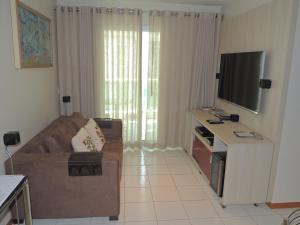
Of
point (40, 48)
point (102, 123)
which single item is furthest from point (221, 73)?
point (40, 48)

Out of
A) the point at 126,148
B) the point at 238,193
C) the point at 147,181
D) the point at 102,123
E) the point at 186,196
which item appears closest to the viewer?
the point at 238,193

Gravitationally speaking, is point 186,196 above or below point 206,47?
below

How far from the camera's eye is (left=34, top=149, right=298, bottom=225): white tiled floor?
7.84 ft

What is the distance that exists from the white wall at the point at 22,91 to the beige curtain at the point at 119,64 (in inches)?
28.7

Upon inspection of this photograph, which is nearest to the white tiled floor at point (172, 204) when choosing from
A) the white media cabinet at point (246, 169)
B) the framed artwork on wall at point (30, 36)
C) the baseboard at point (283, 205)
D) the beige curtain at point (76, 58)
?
the baseboard at point (283, 205)

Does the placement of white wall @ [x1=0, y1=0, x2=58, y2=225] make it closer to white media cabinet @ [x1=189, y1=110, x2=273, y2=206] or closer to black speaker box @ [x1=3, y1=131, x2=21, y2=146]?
black speaker box @ [x1=3, y1=131, x2=21, y2=146]

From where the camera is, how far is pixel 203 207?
2629 millimetres

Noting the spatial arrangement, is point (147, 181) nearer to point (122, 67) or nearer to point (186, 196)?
point (186, 196)

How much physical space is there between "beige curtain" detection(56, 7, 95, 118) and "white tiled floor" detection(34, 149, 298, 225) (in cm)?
126

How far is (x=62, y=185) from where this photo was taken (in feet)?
7.08

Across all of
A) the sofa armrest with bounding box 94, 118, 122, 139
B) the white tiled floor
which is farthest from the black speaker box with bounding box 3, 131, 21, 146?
the sofa armrest with bounding box 94, 118, 122, 139

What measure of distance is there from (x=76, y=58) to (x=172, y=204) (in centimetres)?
257

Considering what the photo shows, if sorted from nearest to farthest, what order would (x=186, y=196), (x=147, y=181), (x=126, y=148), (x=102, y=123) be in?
(x=186, y=196) < (x=147, y=181) < (x=102, y=123) < (x=126, y=148)

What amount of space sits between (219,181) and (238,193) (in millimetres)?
232
